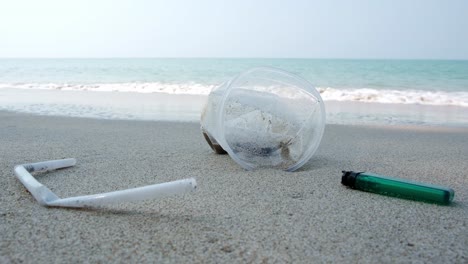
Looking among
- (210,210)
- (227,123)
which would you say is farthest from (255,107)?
(210,210)

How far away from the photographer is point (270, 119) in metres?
2.41

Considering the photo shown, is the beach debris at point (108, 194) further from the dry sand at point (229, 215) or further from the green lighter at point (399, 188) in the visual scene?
the green lighter at point (399, 188)

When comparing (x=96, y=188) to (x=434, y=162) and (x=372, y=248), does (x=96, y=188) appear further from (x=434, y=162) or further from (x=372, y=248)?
(x=434, y=162)

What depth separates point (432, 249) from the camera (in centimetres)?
133

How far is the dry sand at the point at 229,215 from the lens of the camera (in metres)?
1.27

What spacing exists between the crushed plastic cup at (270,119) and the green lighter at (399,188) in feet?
1.37

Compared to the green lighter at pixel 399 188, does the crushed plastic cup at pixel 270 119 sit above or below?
above

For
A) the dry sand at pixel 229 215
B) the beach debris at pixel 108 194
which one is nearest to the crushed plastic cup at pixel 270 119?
the dry sand at pixel 229 215

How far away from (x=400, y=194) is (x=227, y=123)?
962 mm

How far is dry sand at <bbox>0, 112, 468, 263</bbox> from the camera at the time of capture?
1.27 m

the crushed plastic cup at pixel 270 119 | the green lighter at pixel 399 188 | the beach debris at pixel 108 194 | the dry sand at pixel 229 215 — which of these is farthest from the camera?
the crushed plastic cup at pixel 270 119

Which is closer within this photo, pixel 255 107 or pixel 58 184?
pixel 58 184

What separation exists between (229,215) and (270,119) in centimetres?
92

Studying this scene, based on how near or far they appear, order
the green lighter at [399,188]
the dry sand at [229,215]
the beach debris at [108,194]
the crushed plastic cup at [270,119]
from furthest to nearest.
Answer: the crushed plastic cup at [270,119] → the green lighter at [399,188] → the beach debris at [108,194] → the dry sand at [229,215]
